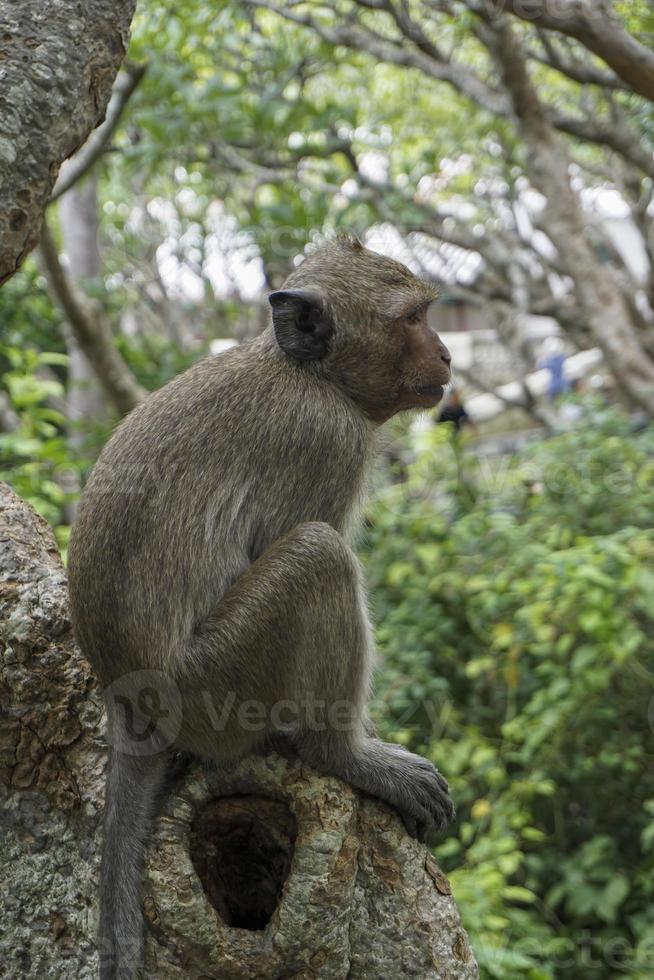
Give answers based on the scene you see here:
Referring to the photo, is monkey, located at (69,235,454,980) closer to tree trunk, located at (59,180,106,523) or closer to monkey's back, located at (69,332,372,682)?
monkey's back, located at (69,332,372,682)

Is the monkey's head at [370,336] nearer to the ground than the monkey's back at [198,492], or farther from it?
farther from it

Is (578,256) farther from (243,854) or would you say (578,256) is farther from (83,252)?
(243,854)

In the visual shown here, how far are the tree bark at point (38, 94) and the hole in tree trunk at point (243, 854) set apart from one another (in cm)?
188

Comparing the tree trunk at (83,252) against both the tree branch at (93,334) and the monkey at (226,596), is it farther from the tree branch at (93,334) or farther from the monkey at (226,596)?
the monkey at (226,596)

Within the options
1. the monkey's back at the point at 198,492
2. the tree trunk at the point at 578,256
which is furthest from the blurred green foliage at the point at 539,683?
the monkey's back at the point at 198,492

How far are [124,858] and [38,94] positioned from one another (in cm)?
241

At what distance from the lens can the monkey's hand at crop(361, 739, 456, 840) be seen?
301 cm

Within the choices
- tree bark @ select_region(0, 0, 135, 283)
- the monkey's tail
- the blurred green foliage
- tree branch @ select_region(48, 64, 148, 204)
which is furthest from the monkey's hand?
tree branch @ select_region(48, 64, 148, 204)

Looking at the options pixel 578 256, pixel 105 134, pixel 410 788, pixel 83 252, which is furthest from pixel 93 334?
pixel 410 788

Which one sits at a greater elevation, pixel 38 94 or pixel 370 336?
pixel 38 94

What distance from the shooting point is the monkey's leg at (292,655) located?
2.86 meters

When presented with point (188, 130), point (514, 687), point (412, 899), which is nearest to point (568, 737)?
point (514, 687)

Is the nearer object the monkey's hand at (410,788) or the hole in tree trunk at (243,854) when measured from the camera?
the hole in tree trunk at (243,854)

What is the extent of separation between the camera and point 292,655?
114 inches
